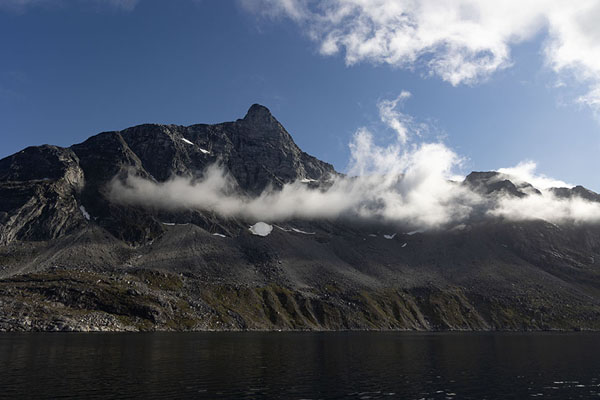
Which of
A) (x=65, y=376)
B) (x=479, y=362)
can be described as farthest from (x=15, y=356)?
(x=479, y=362)

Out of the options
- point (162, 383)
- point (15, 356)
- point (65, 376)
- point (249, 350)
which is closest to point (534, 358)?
point (249, 350)

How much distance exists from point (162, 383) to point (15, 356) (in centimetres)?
4338

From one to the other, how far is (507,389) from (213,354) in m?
62.0

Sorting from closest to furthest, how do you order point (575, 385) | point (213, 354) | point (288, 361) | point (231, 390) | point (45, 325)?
1. point (231, 390)
2. point (575, 385)
3. point (288, 361)
4. point (213, 354)
5. point (45, 325)

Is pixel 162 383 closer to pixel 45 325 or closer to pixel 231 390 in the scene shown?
pixel 231 390

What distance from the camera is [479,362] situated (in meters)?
95.2

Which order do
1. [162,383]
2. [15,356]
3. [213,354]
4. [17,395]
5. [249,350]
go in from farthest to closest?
[249,350]
[213,354]
[15,356]
[162,383]
[17,395]

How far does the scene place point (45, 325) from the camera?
178 m

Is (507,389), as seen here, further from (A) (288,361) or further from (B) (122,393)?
(B) (122,393)

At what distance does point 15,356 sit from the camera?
84.9 meters

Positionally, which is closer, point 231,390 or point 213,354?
point 231,390

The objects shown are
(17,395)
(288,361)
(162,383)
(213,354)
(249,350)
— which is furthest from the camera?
(249,350)

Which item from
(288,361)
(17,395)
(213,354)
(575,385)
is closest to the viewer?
(17,395)

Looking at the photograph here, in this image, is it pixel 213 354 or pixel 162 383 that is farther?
pixel 213 354
